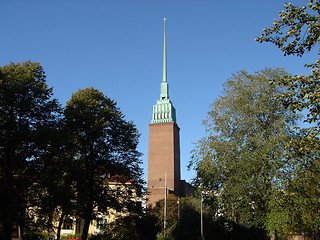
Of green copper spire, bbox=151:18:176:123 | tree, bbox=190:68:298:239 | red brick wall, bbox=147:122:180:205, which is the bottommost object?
tree, bbox=190:68:298:239

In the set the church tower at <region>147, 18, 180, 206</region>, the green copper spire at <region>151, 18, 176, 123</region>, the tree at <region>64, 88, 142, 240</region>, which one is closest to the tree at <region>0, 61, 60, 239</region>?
the tree at <region>64, 88, 142, 240</region>

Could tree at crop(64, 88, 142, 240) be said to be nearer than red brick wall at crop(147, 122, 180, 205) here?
Yes

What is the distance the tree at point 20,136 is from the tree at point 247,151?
11062 millimetres

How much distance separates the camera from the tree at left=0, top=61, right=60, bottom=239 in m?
20.6

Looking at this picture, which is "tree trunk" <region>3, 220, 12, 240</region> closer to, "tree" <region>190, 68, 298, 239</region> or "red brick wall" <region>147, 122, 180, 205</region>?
"tree" <region>190, 68, 298, 239</region>

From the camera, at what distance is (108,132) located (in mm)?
29453

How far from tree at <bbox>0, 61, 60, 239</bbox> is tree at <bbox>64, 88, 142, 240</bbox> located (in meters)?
3.66

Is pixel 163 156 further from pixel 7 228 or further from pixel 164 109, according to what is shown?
pixel 7 228

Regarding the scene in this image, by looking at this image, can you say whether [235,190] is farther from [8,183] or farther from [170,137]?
[170,137]

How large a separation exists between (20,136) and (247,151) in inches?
594

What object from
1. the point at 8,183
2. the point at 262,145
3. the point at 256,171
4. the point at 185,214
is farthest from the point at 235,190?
the point at 185,214

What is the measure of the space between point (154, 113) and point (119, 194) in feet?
198

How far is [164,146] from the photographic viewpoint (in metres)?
85.6

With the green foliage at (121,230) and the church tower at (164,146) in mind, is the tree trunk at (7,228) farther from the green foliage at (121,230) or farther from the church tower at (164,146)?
the church tower at (164,146)
